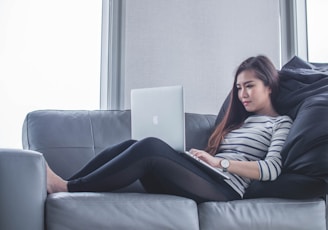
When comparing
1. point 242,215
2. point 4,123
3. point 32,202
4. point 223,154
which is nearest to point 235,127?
point 223,154

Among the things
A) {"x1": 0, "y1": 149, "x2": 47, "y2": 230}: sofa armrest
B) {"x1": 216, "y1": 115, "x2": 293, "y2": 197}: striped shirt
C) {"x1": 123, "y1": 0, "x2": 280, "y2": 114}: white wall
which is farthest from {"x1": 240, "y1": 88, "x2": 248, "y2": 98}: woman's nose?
{"x1": 0, "y1": 149, "x2": 47, "y2": 230}: sofa armrest

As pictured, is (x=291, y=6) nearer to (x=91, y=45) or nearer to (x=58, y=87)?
(x=91, y=45)

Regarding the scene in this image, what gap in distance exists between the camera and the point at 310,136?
195cm

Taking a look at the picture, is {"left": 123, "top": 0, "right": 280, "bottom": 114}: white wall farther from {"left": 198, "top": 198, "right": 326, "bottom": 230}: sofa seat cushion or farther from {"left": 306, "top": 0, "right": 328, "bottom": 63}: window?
{"left": 198, "top": 198, "right": 326, "bottom": 230}: sofa seat cushion

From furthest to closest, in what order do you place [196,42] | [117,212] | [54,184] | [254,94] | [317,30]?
[317,30], [196,42], [254,94], [54,184], [117,212]

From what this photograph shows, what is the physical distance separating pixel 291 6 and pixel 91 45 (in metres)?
1.41

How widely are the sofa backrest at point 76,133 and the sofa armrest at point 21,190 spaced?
0.75 meters

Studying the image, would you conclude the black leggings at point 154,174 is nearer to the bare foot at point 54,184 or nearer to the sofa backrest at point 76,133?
the bare foot at point 54,184

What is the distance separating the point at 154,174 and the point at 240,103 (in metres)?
0.74

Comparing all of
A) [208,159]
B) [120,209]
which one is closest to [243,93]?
[208,159]

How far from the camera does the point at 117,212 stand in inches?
65.2

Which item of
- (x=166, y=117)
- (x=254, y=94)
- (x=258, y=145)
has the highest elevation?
(x=254, y=94)

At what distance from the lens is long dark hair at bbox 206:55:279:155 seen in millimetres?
2371

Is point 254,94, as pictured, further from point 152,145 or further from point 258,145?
point 152,145
